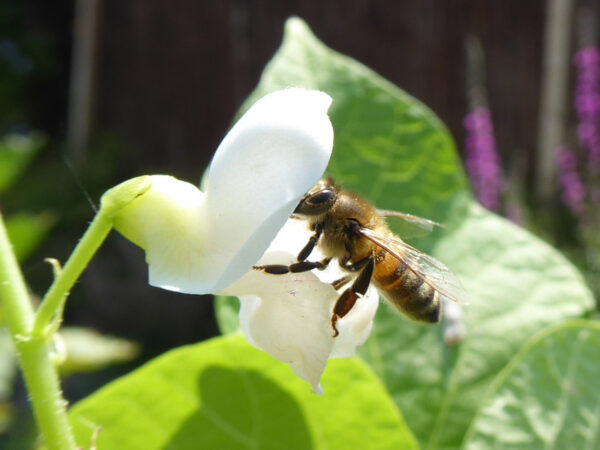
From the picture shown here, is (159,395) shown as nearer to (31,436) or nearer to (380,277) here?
(380,277)

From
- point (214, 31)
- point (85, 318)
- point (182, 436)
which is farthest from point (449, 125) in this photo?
point (182, 436)

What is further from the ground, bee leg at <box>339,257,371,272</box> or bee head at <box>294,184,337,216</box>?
bee head at <box>294,184,337,216</box>

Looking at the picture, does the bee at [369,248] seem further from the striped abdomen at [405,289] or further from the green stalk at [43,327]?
the green stalk at [43,327]

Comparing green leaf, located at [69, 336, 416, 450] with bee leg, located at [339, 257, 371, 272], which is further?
bee leg, located at [339, 257, 371, 272]

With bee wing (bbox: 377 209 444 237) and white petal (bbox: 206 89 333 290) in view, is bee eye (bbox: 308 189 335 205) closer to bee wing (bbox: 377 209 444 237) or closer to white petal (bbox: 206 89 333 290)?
bee wing (bbox: 377 209 444 237)

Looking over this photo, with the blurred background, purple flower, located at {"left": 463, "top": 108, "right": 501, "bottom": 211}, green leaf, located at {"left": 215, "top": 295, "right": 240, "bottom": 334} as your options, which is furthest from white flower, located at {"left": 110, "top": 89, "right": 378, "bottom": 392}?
purple flower, located at {"left": 463, "top": 108, "right": 501, "bottom": 211}

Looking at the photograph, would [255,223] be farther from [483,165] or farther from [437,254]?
[483,165]

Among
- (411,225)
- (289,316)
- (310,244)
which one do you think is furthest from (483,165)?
(289,316)
